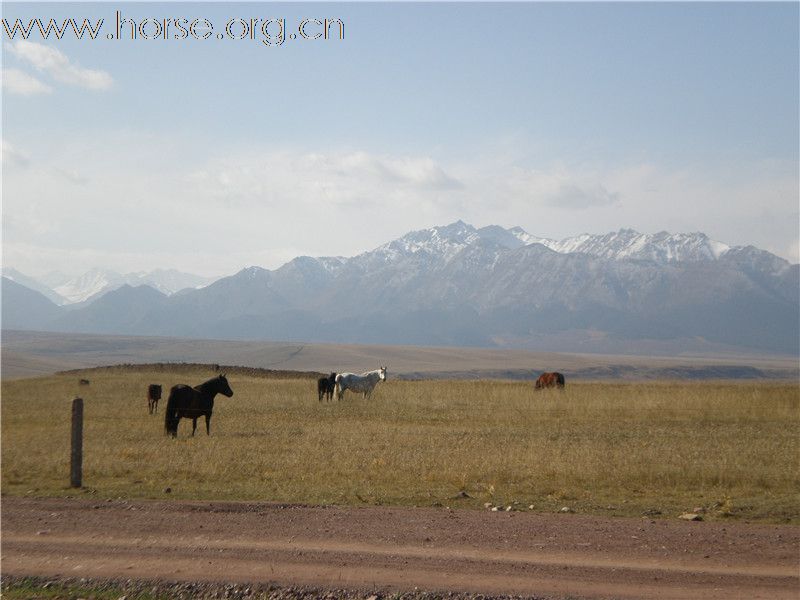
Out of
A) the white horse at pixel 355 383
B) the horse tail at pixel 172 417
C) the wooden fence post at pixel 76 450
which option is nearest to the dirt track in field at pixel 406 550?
the wooden fence post at pixel 76 450

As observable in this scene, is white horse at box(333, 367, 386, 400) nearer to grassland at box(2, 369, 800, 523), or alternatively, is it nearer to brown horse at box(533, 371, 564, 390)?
grassland at box(2, 369, 800, 523)

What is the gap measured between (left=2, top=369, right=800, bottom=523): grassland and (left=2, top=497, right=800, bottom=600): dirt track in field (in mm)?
1600

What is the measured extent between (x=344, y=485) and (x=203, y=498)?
9.57 ft

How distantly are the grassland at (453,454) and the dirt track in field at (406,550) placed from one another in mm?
1600

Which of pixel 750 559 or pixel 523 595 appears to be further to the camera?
pixel 750 559

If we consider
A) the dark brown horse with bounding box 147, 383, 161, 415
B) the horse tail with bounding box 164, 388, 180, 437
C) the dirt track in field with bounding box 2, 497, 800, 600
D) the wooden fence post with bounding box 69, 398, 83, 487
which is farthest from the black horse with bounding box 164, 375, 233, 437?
the dirt track in field with bounding box 2, 497, 800, 600

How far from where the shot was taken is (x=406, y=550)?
1120 cm

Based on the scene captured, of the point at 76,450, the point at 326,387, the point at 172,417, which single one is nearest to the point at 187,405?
the point at 172,417

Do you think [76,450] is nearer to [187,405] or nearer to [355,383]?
[187,405]

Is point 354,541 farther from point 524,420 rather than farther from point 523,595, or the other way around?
point 524,420

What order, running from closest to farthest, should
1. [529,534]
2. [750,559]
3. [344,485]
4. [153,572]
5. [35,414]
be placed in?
[153,572] < [750,559] < [529,534] < [344,485] < [35,414]

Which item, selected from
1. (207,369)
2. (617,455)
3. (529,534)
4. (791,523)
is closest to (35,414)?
(617,455)

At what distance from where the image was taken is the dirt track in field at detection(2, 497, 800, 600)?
9969 mm

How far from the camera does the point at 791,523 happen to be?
1355cm
